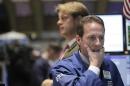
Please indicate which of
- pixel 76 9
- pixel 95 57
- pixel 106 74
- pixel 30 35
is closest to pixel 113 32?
pixel 76 9

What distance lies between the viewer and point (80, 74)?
16.4ft

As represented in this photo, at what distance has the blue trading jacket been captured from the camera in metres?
4.84

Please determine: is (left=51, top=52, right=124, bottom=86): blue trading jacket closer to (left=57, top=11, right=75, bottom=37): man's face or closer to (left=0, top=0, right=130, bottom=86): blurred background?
(left=0, top=0, right=130, bottom=86): blurred background

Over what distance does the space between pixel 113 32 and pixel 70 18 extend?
1.46 feet

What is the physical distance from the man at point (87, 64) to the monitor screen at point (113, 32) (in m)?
0.82

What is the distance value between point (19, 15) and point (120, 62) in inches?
1148

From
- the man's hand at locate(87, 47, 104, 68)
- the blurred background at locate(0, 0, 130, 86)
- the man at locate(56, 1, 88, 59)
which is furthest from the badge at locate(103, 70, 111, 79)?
the man at locate(56, 1, 88, 59)

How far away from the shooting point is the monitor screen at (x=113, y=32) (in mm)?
6016

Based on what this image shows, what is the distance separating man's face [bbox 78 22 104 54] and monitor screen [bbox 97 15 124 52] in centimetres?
98

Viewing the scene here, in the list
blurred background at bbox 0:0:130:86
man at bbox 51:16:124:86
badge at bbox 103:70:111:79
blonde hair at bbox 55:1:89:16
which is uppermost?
blonde hair at bbox 55:1:89:16

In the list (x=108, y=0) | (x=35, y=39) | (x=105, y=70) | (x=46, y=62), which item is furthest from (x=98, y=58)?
(x=35, y=39)

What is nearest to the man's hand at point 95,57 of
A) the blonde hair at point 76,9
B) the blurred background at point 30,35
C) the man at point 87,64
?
the man at point 87,64

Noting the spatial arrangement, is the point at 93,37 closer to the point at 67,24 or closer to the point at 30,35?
the point at 67,24

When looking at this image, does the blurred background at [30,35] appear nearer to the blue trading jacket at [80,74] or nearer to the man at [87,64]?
the blue trading jacket at [80,74]
